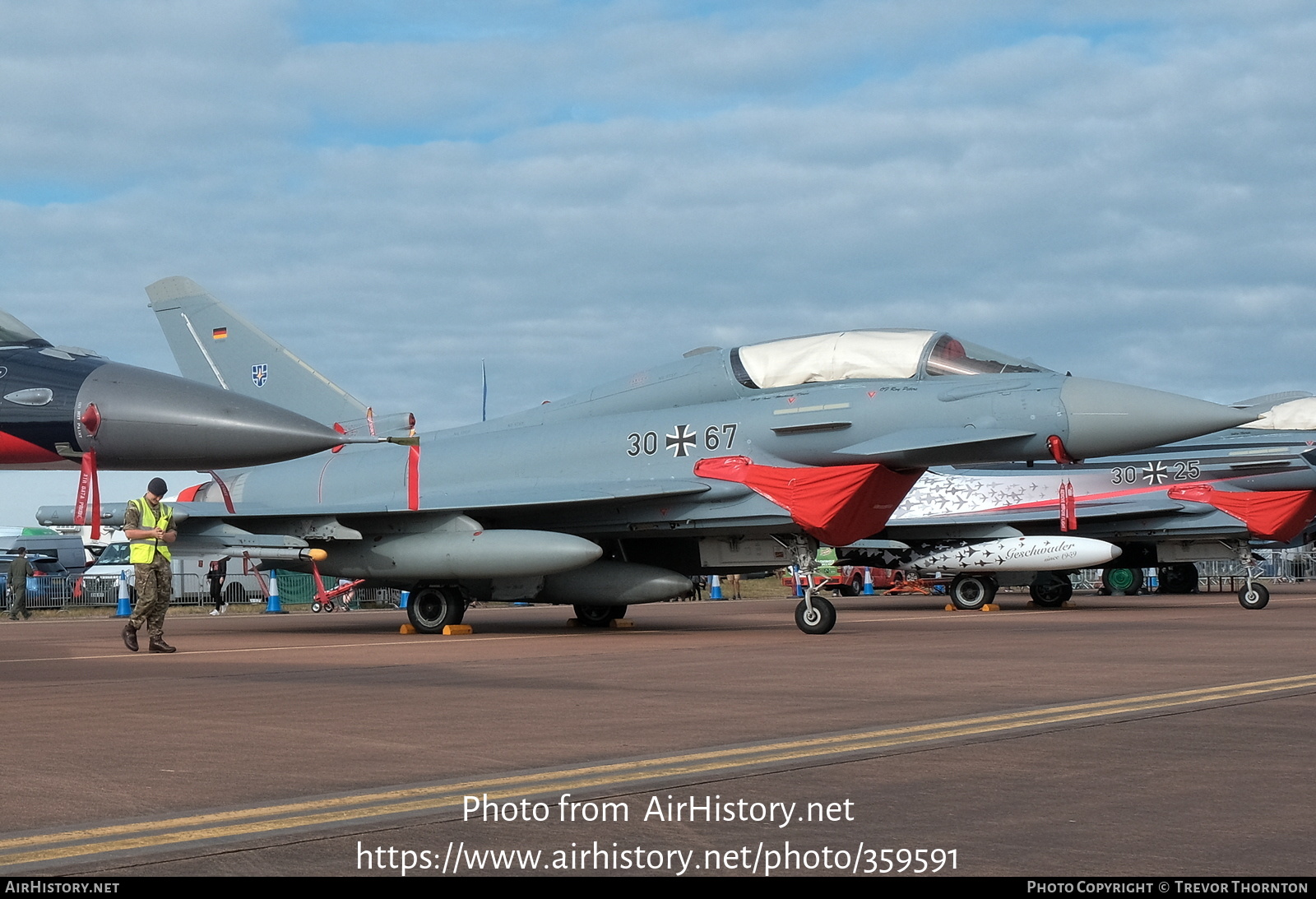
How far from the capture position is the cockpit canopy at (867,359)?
14.0 metres

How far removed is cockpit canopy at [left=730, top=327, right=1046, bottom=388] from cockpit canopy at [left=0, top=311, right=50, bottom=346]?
868cm

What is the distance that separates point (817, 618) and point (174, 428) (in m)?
8.30

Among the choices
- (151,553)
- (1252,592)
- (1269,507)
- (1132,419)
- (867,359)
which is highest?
(867,359)

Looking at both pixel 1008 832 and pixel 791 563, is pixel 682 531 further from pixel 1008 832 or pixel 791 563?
pixel 1008 832

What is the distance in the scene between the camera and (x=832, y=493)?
13984 millimetres

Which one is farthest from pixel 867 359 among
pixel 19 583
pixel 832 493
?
pixel 19 583

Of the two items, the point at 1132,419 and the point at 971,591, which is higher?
the point at 1132,419

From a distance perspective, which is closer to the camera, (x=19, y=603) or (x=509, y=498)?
(x=509, y=498)

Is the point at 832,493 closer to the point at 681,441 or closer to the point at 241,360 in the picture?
the point at 681,441

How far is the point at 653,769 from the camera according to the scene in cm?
500

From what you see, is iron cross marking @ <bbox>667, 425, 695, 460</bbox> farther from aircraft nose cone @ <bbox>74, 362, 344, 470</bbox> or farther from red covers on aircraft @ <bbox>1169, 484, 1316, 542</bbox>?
red covers on aircraft @ <bbox>1169, 484, 1316, 542</bbox>

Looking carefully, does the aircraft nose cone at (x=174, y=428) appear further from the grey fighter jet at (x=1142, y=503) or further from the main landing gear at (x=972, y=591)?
the main landing gear at (x=972, y=591)

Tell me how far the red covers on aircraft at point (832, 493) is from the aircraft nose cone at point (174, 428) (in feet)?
25.3

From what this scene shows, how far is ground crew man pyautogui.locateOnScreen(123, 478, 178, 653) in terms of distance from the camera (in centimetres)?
1179
